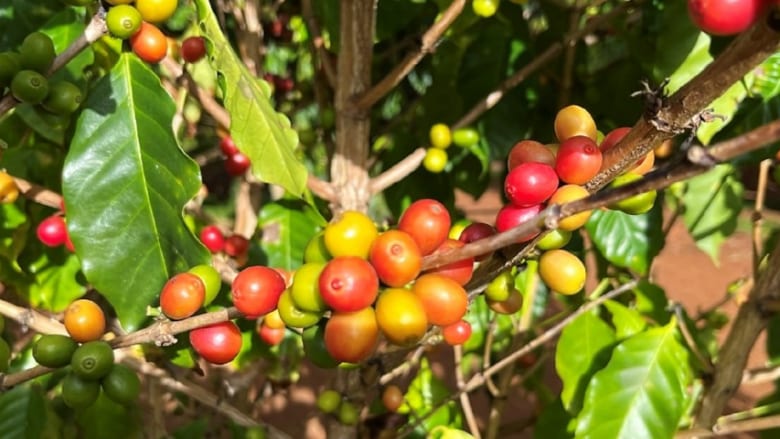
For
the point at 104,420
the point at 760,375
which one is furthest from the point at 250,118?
the point at 760,375

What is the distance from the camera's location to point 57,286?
1302 millimetres

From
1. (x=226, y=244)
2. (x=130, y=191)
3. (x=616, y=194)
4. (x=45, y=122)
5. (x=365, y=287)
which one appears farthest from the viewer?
(x=226, y=244)

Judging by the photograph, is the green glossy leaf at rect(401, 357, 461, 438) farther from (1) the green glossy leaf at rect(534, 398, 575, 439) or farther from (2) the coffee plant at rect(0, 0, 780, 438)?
(1) the green glossy leaf at rect(534, 398, 575, 439)

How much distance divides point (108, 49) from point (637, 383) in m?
0.91

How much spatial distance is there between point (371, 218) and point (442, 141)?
0.65 feet

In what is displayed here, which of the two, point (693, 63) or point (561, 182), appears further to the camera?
point (693, 63)

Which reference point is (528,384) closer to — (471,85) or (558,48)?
(471,85)

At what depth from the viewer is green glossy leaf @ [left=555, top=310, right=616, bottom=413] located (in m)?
1.15

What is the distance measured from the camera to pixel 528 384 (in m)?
1.89

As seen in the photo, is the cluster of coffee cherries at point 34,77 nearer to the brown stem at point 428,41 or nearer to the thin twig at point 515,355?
the brown stem at point 428,41

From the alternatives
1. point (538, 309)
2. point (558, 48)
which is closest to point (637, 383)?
point (558, 48)

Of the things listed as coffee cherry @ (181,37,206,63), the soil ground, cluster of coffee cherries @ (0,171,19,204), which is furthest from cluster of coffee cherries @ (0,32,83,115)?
the soil ground

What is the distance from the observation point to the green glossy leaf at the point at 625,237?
129 cm

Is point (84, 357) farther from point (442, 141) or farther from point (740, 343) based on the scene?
point (740, 343)
